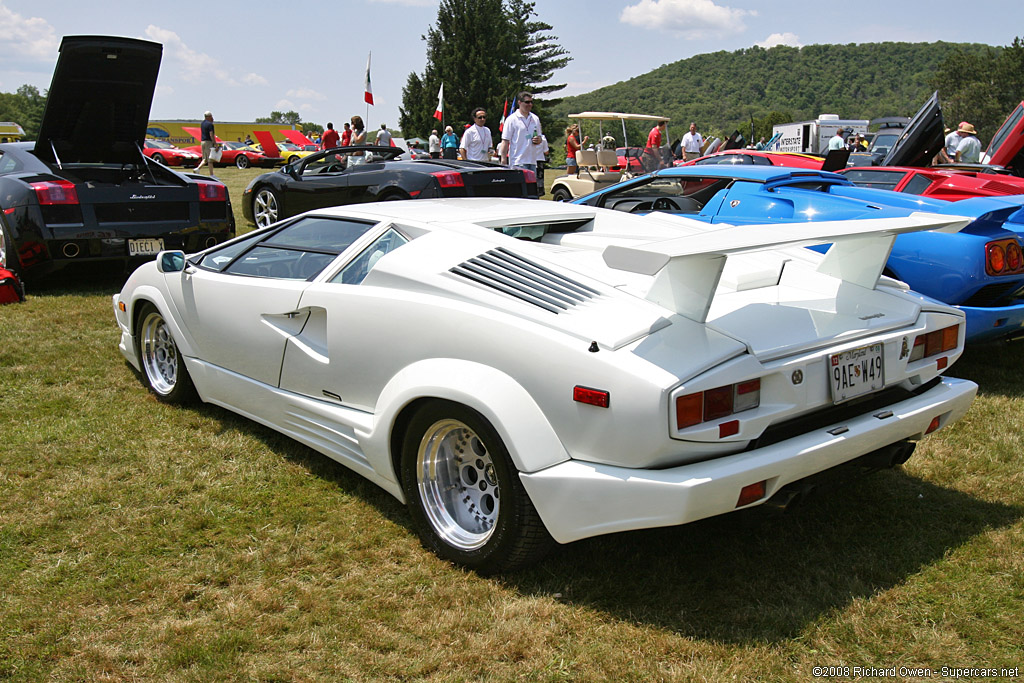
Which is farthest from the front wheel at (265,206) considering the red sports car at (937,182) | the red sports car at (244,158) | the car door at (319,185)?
the red sports car at (244,158)

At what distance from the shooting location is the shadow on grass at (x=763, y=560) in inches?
97.3

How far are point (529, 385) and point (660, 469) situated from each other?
18.0 inches

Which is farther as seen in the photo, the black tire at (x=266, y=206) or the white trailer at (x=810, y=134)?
the white trailer at (x=810, y=134)

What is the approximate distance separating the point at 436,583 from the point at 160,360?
2.63 m

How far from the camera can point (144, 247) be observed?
7.13 m

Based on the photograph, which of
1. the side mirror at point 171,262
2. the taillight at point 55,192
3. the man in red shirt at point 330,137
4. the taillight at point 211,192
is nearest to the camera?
the side mirror at point 171,262

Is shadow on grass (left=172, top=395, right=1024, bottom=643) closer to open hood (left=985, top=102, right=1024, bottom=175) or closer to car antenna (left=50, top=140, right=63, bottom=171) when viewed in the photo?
car antenna (left=50, top=140, right=63, bottom=171)

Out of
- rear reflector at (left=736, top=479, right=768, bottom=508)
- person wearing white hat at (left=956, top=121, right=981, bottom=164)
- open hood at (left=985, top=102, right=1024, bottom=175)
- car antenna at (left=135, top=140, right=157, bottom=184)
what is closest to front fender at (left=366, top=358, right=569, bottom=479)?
rear reflector at (left=736, top=479, right=768, bottom=508)

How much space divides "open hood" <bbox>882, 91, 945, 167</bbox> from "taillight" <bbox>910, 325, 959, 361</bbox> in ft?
19.9

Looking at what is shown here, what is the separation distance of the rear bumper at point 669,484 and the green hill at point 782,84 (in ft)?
288

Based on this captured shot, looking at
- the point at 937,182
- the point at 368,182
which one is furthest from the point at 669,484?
the point at 368,182

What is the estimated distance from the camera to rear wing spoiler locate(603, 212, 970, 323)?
2.12 metres

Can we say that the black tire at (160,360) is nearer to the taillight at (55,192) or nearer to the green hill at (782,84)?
the taillight at (55,192)

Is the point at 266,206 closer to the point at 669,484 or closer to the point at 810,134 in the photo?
the point at 669,484
